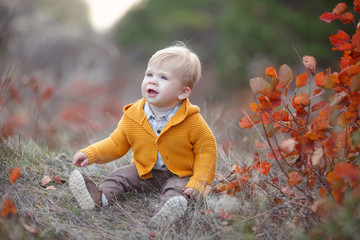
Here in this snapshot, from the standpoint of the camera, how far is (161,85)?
208 centimetres

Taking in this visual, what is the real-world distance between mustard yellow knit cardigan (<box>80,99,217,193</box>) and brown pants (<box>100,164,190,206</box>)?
0.07 meters

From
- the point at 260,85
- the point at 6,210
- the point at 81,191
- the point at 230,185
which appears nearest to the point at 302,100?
the point at 260,85

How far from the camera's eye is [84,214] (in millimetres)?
1974

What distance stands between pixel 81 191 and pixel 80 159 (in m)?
0.23

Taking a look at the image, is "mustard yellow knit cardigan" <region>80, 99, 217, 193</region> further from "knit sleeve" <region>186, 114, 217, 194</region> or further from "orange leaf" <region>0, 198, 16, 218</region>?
"orange leaf" <region>0, 198, 16, 218</region>

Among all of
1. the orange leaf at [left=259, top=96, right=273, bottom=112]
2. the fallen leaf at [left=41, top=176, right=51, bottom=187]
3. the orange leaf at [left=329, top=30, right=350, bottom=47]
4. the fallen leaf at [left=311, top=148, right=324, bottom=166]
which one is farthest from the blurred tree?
the fallen leaf at [left=311, top=148, right=324, bottom=166]

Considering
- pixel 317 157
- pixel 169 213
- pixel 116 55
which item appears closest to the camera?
pixel 317 157

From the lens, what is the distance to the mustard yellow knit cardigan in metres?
2.11

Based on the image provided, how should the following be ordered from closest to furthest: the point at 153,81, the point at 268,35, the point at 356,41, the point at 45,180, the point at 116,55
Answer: the point at 356,41 < the point at 153,81 < the point at 45,180 < the point at 268,35 < the point at 116,55

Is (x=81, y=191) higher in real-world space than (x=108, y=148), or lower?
lower

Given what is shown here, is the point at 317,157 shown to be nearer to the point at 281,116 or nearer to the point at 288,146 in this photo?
the point at 288,146

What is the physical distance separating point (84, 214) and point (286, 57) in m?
7.34

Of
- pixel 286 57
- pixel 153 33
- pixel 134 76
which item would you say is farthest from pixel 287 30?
pixel 153 33

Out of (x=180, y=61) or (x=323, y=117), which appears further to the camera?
(x=180, y=61)
